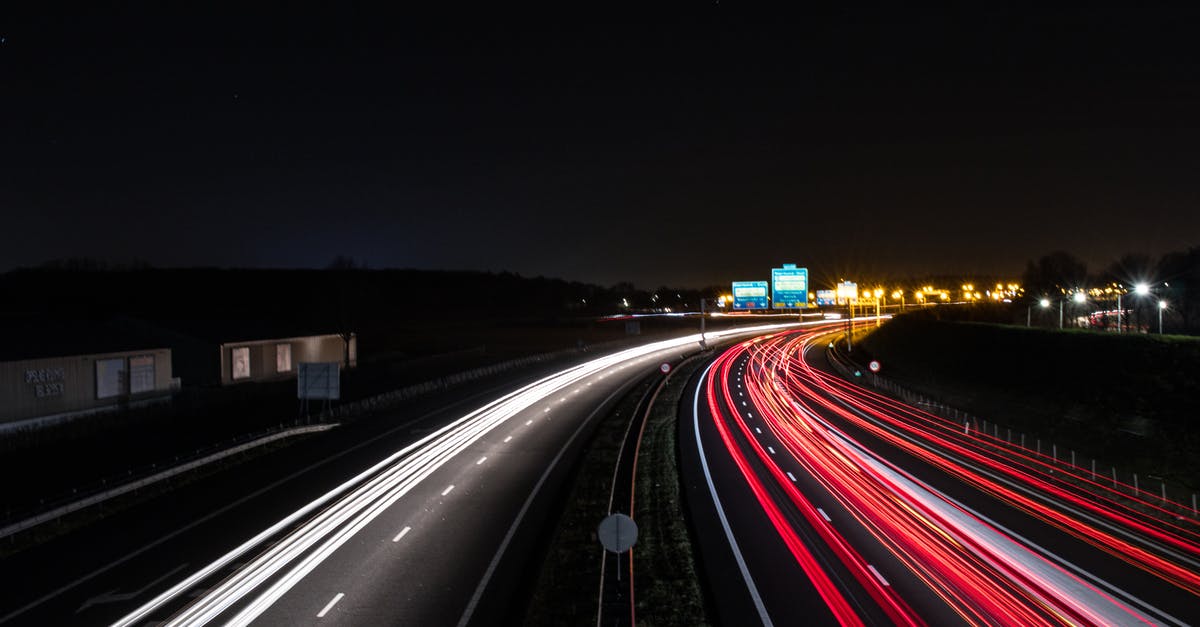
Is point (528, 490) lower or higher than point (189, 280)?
lower

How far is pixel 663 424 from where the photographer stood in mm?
35156

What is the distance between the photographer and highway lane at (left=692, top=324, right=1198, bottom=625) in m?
13.4

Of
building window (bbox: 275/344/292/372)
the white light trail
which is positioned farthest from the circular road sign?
building window (bbox: 275/344/292/372)

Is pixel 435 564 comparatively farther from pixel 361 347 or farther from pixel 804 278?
pixel 361 347

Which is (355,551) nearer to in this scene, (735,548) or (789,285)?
(735,548)

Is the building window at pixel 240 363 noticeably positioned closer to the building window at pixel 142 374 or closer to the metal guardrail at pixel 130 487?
the building window at pixel 142 374

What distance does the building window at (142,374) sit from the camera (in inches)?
1518

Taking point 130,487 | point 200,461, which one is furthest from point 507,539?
point 200,461

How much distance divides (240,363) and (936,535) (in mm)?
47454

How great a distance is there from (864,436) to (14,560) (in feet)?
101

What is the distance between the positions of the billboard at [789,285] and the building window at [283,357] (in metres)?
44.2

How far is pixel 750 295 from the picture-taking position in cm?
6606

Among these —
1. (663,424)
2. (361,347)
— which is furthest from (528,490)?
(361,347)

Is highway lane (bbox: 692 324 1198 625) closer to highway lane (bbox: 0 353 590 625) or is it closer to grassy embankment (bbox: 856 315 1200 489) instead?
grassy embankment (bbox: 856 315 1200 489)
